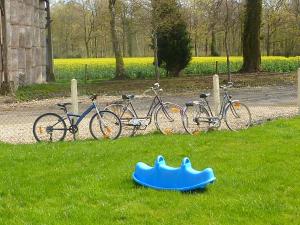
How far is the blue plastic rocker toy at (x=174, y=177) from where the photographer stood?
19.6ft

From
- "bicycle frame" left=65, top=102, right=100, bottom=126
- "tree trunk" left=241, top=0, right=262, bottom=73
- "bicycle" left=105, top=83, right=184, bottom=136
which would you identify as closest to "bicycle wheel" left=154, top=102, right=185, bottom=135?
"bicycle" left=105, top=83, right=184, bottom=136

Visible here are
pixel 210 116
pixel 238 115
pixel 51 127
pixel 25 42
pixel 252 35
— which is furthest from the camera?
pixel 252 35

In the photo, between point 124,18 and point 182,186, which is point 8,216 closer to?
point 182,186

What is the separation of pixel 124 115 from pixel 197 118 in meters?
1.44

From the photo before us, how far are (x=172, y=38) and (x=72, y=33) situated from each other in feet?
118

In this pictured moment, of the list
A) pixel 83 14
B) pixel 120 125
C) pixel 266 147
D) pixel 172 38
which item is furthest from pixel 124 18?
pixel 266 147

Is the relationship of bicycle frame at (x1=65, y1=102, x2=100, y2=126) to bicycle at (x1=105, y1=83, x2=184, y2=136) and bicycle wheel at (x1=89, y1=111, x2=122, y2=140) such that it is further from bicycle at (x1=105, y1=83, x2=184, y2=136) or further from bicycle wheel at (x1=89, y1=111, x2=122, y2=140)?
bicycle at (x1=105, y1=83, x2=184, y2=136)

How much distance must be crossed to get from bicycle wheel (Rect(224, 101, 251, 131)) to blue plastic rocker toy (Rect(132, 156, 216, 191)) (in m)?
5.11

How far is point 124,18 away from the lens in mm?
38906

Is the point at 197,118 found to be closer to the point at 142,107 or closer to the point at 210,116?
the point at 210,116

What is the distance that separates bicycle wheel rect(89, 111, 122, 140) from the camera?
1062 centimetres

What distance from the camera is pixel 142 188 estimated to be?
243 inches

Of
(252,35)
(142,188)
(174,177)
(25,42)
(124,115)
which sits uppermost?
(252,35)

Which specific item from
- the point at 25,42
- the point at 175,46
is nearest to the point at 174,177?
the point at 25,42
